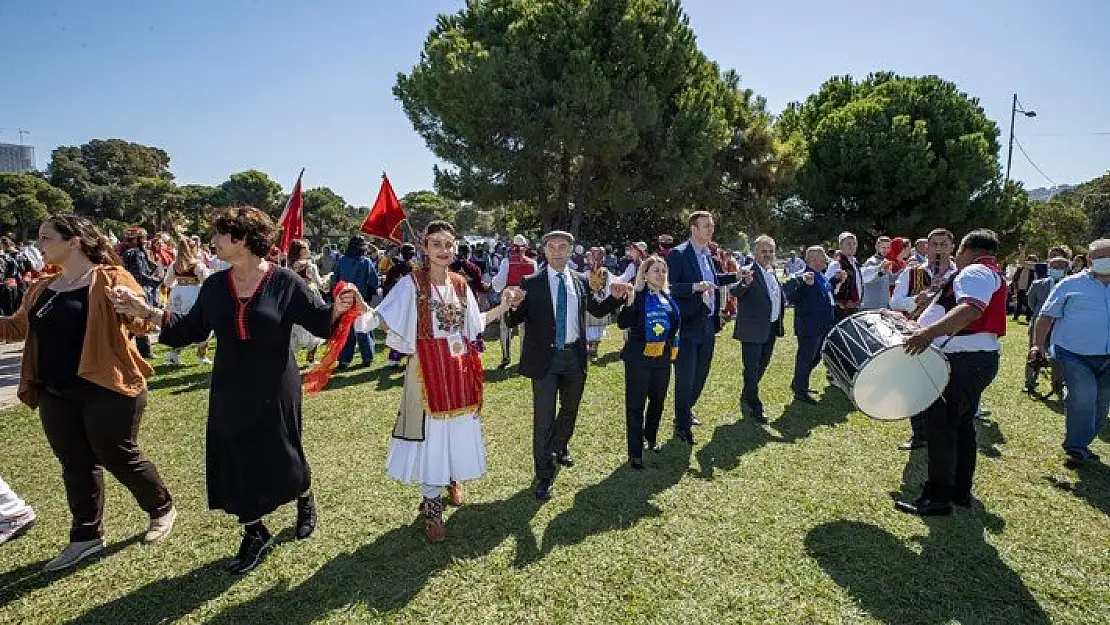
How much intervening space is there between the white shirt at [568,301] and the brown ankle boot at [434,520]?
1564 millimetres

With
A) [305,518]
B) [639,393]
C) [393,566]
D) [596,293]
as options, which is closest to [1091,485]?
[639,393]

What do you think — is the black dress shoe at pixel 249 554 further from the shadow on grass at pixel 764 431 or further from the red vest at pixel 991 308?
the red vest at pixel 991 308

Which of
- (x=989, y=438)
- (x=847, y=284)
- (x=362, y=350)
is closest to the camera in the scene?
(x=989, y=438)

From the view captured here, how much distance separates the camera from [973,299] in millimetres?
3865

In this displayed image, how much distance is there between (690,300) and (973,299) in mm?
2491

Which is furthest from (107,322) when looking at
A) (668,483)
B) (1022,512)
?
(1022,512)

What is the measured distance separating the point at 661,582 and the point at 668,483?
1496 mm

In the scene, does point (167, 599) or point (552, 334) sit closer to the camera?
point (167, 599)

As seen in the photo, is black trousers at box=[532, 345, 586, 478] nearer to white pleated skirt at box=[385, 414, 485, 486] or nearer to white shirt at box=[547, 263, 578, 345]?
white shirt at box=[547, 263, 578, 345]

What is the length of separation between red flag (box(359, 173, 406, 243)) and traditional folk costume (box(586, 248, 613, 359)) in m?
1.69

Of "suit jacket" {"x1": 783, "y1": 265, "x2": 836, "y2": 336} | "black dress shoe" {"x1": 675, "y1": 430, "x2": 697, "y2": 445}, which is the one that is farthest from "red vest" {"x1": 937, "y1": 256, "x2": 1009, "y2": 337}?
"suit jacket" {"x1": 783, "y1": 265, "x2": 836, "y2": 336}

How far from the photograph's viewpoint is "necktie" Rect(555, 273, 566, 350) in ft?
15.2

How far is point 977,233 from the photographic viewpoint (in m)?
4.21

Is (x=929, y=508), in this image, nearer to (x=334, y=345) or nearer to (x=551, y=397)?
(x=551, y=397)
